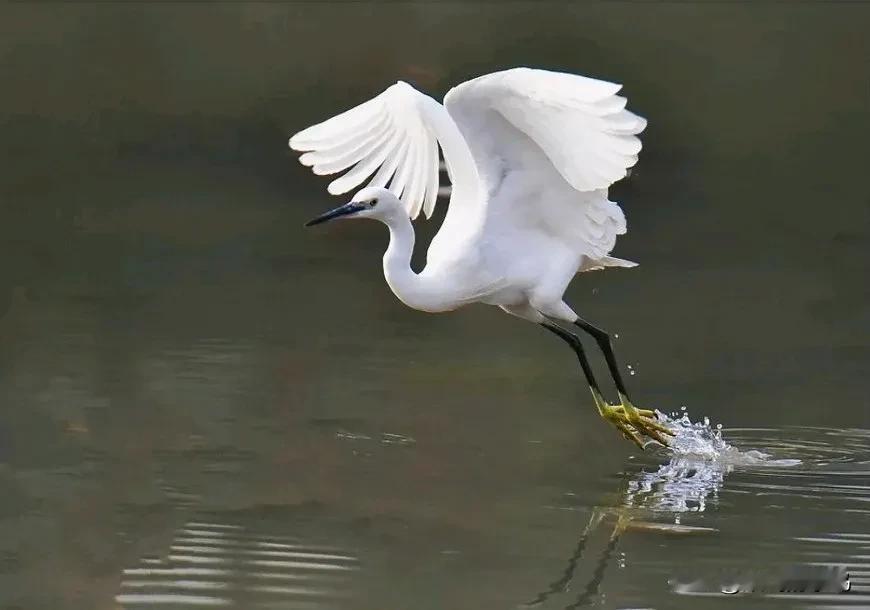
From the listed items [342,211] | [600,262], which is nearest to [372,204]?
[342,211]

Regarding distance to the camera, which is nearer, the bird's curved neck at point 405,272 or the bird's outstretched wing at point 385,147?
the bird's curved neck at point 405,272

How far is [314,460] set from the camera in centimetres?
492

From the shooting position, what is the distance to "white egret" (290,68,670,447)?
468 cm

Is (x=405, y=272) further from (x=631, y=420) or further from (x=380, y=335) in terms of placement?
(x=380, y=335)

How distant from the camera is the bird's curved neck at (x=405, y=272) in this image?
16.0 feet

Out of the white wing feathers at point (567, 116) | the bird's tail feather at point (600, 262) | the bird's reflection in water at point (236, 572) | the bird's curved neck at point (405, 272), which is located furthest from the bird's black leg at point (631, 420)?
the bird's reflection in water at point (236, 572)

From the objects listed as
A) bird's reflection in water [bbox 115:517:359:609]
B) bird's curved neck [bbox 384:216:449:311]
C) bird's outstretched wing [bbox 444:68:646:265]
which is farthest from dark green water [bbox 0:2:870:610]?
bird's outstretched wing [bbox 444:68:646:265]

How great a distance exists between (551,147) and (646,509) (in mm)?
1080

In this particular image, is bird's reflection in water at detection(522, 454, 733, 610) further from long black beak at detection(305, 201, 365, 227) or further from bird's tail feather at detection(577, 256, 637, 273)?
long black beak at detection(305, 201, 365, 227)

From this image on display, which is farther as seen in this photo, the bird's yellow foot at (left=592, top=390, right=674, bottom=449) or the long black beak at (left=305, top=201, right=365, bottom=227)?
the bird's yellow foot at (left=592, top=390, right=674, bottom=449)

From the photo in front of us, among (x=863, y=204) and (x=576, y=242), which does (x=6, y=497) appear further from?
(x=863, y=204)

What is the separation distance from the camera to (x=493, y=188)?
5098mm

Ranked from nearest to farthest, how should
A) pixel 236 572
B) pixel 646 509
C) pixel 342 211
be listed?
pixel 236 572 < pixel 646 509 < pixel 342 211

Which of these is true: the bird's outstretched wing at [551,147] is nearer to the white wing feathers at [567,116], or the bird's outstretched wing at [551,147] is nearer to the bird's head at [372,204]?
the white wing feathers at [567,116]
